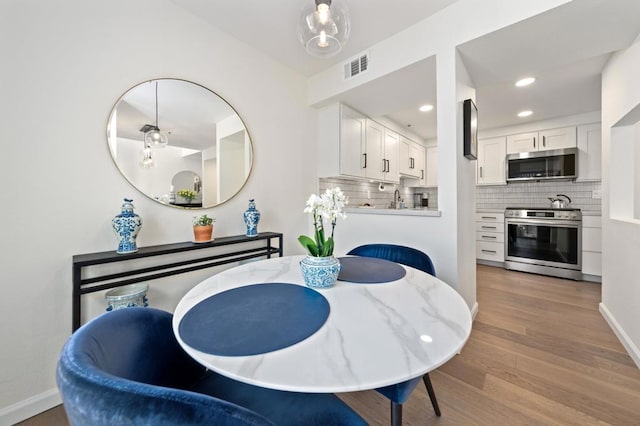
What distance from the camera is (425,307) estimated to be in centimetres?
84

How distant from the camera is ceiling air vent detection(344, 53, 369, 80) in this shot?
7.63 feet

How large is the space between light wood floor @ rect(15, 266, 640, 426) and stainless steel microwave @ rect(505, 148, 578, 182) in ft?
6.89

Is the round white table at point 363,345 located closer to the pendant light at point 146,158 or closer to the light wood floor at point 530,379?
the light wood floor at point 530,379

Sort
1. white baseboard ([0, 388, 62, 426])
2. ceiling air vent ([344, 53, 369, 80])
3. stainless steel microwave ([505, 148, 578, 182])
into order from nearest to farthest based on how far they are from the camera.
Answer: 1. white baseboard ([0, 388, 62, 426])
2. ceiling air vent ([344, 53, 369, 80])
3. stainless steel microwave ([505, 148, 578, 182])

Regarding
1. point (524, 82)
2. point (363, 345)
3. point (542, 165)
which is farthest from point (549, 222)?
point (363, 345)

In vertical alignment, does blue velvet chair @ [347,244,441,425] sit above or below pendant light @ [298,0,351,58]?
below

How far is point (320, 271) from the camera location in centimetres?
101

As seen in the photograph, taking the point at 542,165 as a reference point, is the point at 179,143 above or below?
below

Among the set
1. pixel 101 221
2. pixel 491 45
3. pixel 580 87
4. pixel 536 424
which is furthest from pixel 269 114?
pixel 580 87

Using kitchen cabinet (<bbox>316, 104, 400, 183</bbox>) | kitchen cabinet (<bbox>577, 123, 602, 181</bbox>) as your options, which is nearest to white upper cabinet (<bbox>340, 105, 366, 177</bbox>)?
kitchen cabinet (<bbox>316, 104, 400, 183</bbox>)

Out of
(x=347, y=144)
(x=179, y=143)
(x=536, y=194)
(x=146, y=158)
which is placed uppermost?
(x=347, y=144)

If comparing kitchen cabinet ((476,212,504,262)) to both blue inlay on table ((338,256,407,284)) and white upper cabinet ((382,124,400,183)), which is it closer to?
white upper cabinet ((382,124,400,183))

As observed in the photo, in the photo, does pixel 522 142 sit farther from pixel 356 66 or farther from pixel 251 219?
pixel 251 219

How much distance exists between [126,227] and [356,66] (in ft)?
7.62
